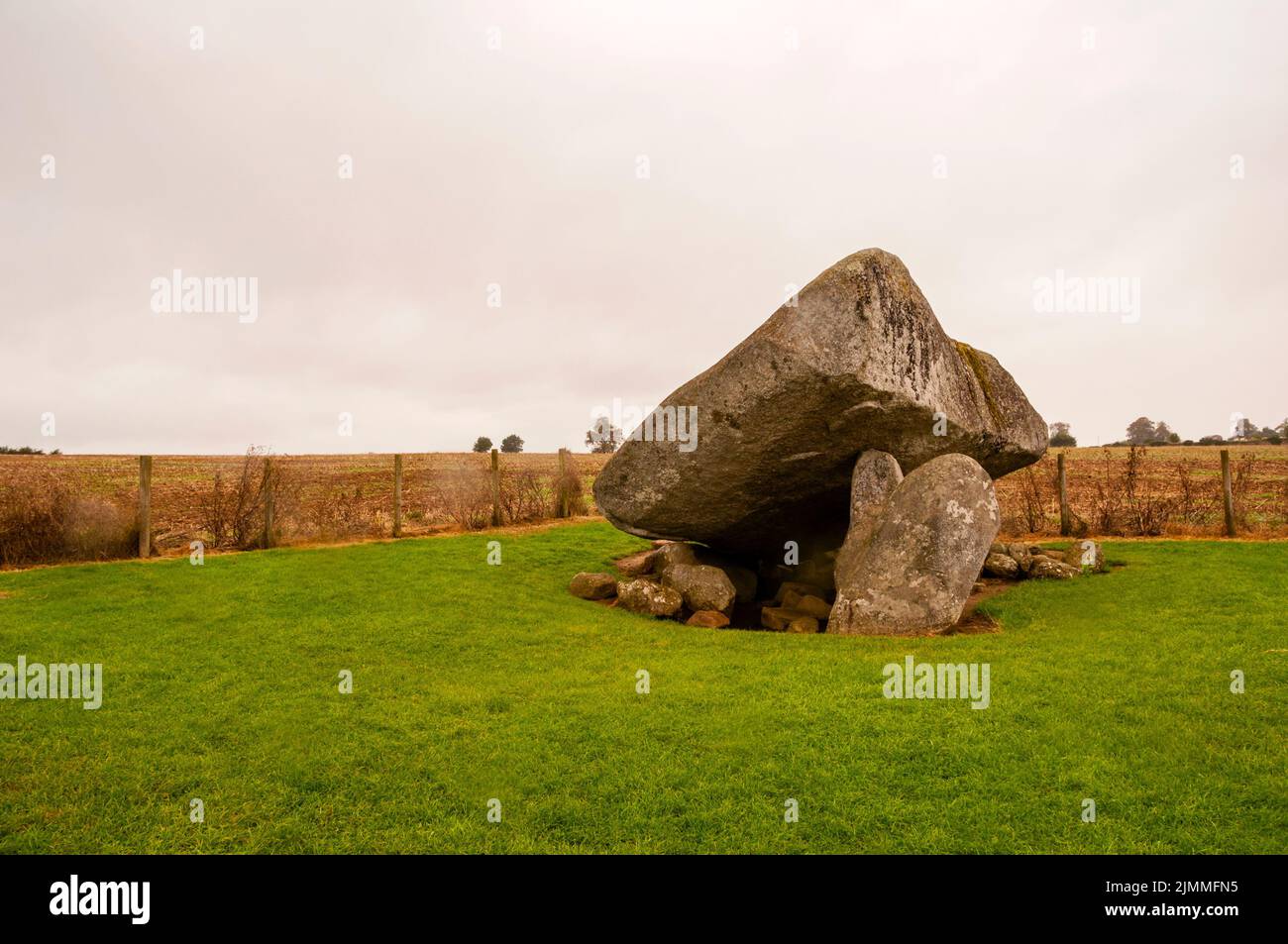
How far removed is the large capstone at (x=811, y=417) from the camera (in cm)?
1059

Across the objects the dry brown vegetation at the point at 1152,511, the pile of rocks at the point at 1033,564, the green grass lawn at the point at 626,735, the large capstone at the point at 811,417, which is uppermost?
the large capstone at the point at 811,417

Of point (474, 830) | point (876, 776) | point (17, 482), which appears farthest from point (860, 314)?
point (17, 482)

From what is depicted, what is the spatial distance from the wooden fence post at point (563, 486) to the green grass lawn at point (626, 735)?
Result: 11.9 m

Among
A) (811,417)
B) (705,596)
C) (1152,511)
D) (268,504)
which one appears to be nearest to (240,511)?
(268,504)

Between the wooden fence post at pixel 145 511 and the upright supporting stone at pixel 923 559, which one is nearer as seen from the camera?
the upright supporting stone at pixel 923 559

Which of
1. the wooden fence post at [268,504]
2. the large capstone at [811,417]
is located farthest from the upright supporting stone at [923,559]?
the wooden fence post at [268,504]

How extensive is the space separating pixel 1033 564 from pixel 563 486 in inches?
541

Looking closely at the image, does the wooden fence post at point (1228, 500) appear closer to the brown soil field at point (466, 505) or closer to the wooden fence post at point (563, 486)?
the brown soil field at point (466, 505)

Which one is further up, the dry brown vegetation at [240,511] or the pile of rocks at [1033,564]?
the dry brown vegetation at [240,511]

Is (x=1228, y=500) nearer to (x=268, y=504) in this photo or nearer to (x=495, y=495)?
(x=495, y=495)

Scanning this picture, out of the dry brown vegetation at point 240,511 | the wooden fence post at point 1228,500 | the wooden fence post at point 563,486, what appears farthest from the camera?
the wooden fence post at point 563,486
